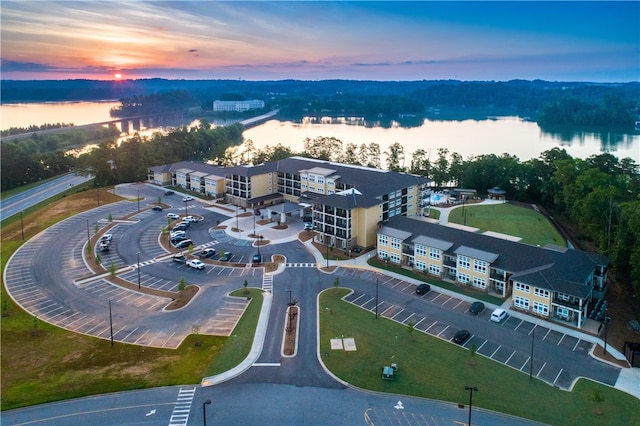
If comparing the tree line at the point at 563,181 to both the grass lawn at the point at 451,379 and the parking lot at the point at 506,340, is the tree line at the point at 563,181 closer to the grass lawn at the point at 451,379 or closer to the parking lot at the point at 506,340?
the parking lot at the point at 506,340

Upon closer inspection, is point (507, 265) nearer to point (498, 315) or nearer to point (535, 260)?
point (535, 260)

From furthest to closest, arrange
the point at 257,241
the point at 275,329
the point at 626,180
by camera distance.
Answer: the point at 626,180 < the point at 257,241 < the point at 275,329

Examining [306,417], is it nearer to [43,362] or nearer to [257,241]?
[43,362]

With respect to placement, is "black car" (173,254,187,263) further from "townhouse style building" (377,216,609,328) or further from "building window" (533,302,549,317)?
"building window" (533,302,549,317)

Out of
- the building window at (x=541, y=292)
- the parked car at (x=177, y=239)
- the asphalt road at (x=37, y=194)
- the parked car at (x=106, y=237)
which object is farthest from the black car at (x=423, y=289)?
the asphalt road at (x=37, y=194)

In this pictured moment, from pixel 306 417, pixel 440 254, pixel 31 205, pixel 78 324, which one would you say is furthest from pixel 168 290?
pixel 31 205

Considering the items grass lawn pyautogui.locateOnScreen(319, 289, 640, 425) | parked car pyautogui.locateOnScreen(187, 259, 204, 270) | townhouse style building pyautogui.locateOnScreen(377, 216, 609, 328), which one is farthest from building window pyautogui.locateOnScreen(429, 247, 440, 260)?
parked car pyautogui.locateOnScreen(187, 259, 204, 270)
